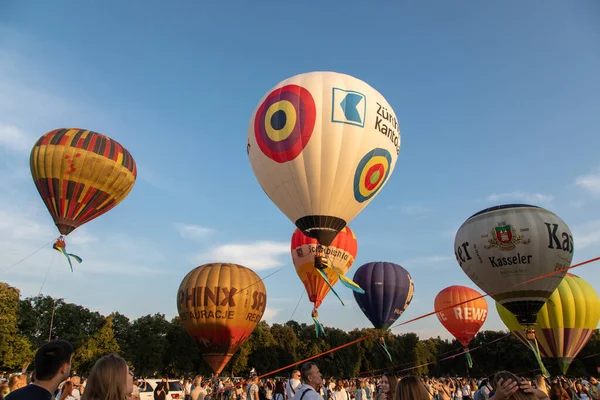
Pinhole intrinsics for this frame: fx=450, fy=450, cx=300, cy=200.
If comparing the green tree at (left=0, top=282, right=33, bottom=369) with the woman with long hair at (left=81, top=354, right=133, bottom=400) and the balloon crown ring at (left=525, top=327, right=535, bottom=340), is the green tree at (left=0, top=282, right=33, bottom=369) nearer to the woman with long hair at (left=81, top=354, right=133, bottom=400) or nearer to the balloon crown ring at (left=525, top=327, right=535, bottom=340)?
the balloon crown ring at (left=525, top=327, right=535, bottom=340)

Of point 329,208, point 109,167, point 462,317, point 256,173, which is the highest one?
point 109,167

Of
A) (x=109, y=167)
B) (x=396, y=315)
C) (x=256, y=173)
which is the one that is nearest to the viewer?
(x=256, y=173)

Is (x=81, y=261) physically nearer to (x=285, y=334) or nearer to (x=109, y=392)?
(x=109, y=392)

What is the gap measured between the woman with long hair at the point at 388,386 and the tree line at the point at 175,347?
36.5 metres

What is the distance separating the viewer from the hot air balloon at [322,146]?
45.6 feet

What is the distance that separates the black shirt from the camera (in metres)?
2.54

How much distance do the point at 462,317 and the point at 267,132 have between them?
22146 millimetres

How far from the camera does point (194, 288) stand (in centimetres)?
2212

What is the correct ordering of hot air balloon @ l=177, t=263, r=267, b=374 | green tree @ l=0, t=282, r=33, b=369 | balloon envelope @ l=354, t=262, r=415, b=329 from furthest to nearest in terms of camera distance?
1. green tree @ l=0, t=282, r=33, b=369
2. balloon envelope @ l=354, t=262, r=415, b=329
3. hot air balloon @ l=177, t=263, r=267, b=374

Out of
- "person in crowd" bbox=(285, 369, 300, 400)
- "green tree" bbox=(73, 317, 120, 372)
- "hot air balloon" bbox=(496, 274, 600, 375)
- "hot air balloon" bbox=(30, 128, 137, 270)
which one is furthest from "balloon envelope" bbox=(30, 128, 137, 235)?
"green tree" bbox=(73, 317, 120, 372)

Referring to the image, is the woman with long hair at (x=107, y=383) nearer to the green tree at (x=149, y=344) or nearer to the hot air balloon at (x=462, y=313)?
the hot air balloon at (x=462, y=313)

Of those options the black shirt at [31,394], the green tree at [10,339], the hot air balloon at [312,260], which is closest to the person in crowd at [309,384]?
the black shirt at [31,394]

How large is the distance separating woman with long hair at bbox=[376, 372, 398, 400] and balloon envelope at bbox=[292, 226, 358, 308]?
17710 millimetres

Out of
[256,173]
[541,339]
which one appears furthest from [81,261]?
[541,339]
